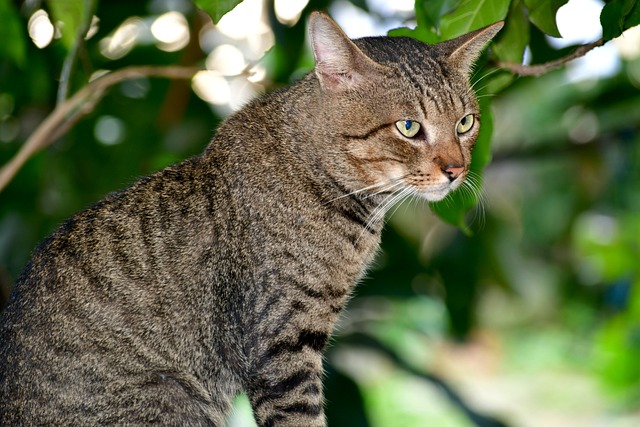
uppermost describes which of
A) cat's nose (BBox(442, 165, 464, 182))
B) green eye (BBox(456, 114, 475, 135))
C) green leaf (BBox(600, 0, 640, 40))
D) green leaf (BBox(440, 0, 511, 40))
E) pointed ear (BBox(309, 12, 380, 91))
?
green leaf (BBox(600, 0, 640, 40))

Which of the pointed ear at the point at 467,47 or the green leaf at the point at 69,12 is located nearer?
the pointed ear at the point at 467,47

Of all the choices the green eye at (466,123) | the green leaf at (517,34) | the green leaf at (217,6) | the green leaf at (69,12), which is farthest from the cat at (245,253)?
the green leaf at (69,12)

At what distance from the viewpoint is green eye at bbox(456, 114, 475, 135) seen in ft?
7.25

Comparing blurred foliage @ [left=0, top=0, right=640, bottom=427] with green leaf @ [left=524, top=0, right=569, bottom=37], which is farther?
blurred foliage @ [left=0, top=0, right=640, bottom=427]

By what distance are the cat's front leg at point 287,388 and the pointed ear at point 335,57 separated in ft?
2.24

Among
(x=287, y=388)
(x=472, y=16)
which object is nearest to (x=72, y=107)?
(x=287, y=388)

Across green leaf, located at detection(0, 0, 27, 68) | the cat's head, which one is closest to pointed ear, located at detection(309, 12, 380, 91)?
the cat's head

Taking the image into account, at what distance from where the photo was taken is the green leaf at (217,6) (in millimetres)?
1814

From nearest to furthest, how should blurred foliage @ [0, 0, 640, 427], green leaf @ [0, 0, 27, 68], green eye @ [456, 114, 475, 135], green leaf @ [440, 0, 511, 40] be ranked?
green leaf @ [440, 0, 511, 40] < green eye @ [456, 114, 475, 135] < blurred foliage @ [0, 0, 640, 427] < green leaf @ [0, 0, 27, 68]

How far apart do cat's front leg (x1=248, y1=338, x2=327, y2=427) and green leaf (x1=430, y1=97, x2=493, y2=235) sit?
56 cm

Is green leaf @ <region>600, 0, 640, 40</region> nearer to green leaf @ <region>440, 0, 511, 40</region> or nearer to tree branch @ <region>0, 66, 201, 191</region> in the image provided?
green leaf @ <region>440, 0, 511, 40</region>

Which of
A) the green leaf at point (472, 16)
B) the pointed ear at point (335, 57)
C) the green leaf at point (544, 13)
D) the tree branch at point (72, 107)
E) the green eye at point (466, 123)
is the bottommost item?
the tree branch at point (72, 107)

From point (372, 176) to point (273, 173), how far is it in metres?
0.27

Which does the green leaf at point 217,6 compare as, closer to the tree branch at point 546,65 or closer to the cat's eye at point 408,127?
the cat's eye at point 408,127
